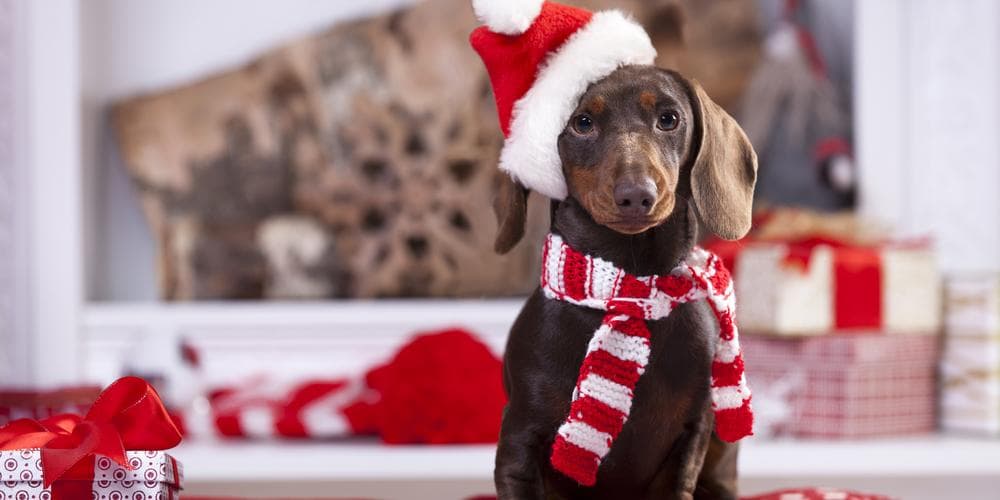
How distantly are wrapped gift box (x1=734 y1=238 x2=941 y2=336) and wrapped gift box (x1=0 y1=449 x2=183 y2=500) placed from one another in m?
1.14

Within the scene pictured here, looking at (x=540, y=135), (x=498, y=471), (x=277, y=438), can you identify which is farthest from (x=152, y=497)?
(x=277, y=438)

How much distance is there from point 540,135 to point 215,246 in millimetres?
1481

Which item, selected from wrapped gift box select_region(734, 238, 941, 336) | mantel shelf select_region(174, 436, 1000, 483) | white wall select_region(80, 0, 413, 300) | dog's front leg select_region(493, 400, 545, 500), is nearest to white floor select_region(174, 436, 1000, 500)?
mantel shelf select_region(174, 436, 1000, 483)

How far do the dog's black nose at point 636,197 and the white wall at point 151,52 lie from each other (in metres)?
1.60

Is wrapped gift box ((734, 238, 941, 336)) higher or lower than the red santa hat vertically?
lower

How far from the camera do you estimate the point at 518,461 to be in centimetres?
76

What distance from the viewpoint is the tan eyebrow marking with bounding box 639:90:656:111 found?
2.48ft

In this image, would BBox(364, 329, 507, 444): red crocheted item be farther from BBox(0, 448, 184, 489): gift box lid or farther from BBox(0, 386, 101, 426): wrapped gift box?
BBox(0, 448, 184, 489): gift box lid

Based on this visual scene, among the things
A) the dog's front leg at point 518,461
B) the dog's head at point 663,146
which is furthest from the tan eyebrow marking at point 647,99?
the dog's front leg at point 518,461

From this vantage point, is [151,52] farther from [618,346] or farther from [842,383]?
[618,346]

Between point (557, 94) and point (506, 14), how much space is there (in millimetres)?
74

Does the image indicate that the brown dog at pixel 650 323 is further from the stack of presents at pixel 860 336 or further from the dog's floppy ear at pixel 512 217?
the stack of presents at pixel 860 336

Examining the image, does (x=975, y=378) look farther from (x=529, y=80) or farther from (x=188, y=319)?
(x=188, y=319)

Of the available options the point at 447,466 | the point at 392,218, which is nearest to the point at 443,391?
the point at 447,466
